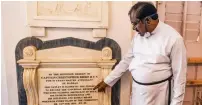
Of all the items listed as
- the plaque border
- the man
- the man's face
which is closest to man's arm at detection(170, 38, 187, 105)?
the man

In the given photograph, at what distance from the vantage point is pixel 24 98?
156 centimetres

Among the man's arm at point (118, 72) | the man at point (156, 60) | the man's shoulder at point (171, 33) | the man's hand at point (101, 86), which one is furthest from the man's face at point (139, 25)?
the man's hand at point (101, 86)

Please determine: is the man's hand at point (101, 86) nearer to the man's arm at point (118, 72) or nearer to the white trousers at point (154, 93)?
the man's arm at point (118, 72)

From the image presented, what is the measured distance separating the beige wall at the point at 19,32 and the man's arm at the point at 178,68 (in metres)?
0.48

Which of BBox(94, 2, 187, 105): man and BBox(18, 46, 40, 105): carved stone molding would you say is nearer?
BBox(94, 2, 187, 105): man

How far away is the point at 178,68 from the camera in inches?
44.8

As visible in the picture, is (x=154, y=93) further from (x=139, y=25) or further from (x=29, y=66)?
(x=29, y=66)

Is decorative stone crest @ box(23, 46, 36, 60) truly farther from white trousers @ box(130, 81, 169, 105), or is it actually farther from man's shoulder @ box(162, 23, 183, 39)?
man's shoulder @ box(162, 23, 183, 39)

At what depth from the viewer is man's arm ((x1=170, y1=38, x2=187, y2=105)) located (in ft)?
3.65

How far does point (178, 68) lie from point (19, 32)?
3.72 feet

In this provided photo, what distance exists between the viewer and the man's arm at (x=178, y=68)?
1.11 meters

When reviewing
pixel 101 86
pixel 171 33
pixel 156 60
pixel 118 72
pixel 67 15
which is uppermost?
pixel 67 15

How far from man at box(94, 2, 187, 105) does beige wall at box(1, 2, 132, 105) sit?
232 mm

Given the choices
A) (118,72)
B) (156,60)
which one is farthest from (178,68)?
(118,72)
